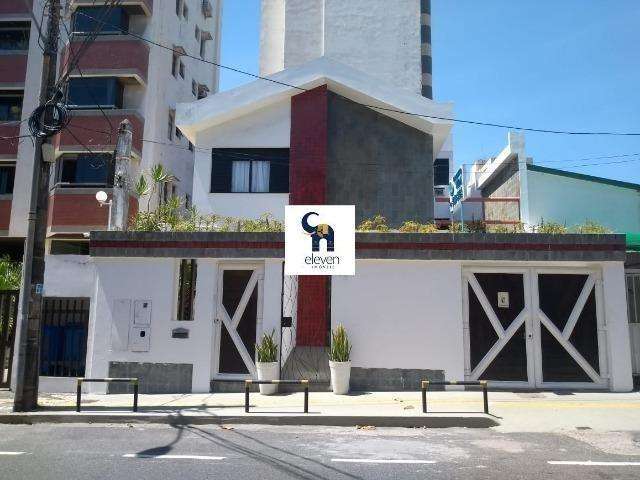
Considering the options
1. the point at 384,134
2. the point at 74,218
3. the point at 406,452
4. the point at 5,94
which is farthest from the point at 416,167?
the point at 5,94

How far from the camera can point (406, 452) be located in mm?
7836

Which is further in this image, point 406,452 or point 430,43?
point 430,43

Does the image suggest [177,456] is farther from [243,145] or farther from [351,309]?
[243,145]

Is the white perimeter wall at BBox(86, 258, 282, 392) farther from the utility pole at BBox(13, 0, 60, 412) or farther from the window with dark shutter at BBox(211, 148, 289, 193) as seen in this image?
the window with dark shutter at BBox(211, 148, 289, 193)

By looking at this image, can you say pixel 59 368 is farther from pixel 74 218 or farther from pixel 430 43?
pixel 430 43

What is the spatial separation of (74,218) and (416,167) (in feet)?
45.4

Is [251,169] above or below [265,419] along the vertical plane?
above

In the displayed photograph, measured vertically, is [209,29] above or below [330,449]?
above

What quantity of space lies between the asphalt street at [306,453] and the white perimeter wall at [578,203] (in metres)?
11.6

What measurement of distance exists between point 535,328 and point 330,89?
9.22 metres

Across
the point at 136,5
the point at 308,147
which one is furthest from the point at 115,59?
the point at 308,147

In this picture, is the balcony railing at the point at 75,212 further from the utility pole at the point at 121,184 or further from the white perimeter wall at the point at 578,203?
the white perimeter wall at the point at 578,203

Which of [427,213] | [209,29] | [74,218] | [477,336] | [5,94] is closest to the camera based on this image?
[477,336]

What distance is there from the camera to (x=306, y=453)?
7.76m
